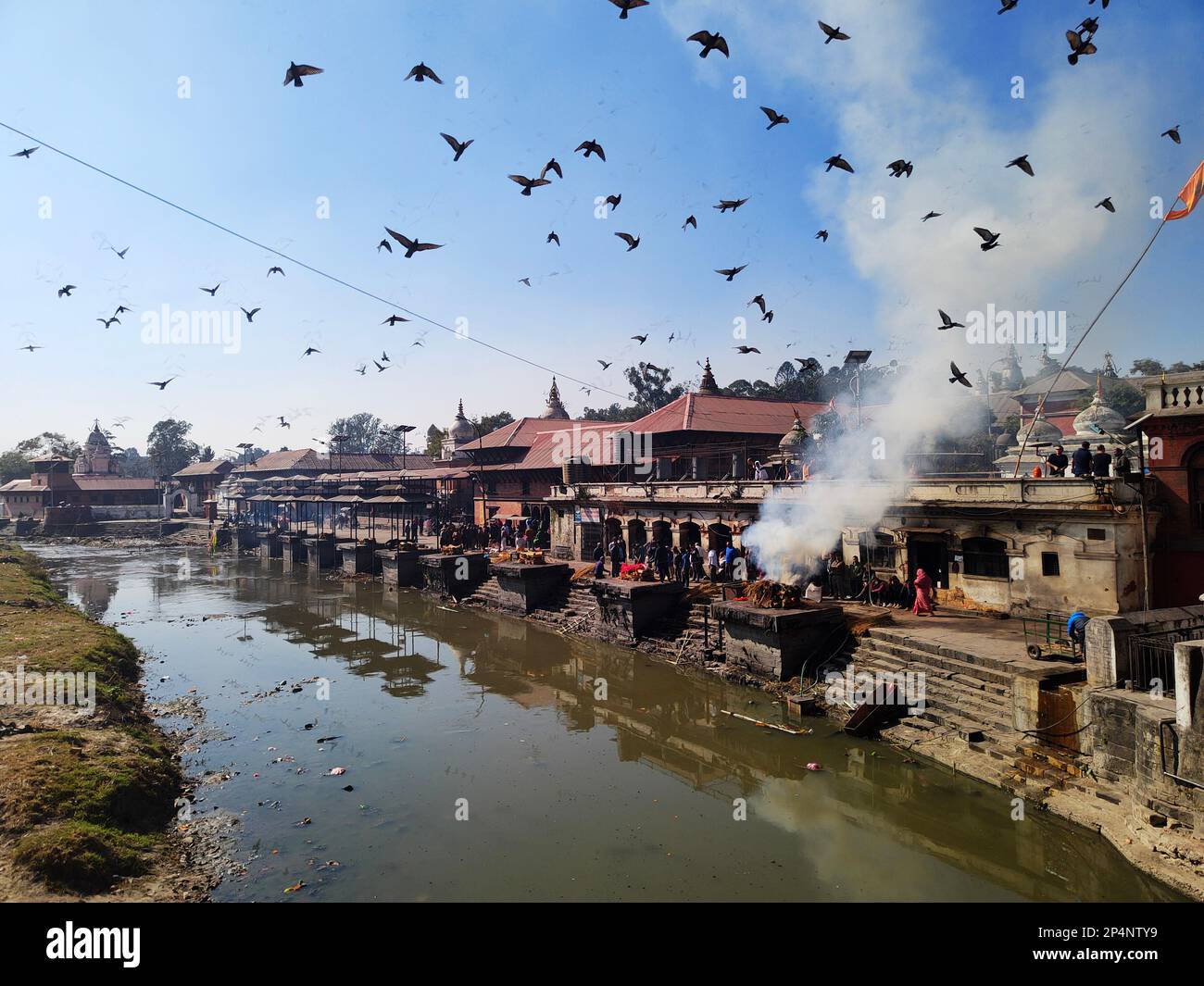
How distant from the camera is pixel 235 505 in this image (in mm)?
65188

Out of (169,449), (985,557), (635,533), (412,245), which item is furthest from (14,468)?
(985,557)

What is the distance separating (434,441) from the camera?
75.4 metres

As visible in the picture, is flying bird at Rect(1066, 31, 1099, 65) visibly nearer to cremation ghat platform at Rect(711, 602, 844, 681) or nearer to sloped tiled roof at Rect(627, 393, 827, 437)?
cremation ghat platform at Rect(711, 602, 844, 681)

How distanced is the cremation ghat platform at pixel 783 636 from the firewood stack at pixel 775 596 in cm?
28

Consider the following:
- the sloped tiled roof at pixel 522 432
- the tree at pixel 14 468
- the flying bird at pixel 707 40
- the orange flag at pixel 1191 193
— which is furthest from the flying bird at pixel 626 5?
the tree at pixel 14 468

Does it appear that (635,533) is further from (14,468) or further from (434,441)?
(14,468)

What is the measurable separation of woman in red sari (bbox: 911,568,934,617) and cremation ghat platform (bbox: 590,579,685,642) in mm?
6986

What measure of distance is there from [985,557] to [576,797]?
486 inches

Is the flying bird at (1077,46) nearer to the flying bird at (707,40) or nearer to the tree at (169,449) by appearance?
the flying bird at (707,40)

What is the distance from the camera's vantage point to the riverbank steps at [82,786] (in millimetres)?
7527

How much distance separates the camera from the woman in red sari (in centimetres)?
1755

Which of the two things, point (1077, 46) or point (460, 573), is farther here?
point (460, 573)
